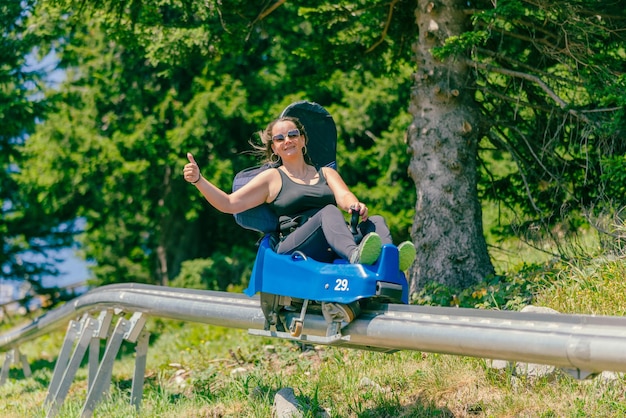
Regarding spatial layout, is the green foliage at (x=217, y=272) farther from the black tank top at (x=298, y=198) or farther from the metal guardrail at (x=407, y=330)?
the black tank top at (x=298, y=198)

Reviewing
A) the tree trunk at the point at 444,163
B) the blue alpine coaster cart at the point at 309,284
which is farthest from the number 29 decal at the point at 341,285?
the tree trunk at the point at 444,163

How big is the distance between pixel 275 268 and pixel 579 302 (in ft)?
7.93

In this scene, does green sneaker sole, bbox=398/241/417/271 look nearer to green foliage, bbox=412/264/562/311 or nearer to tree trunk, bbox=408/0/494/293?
green foliage, bbox=412/264/562/311

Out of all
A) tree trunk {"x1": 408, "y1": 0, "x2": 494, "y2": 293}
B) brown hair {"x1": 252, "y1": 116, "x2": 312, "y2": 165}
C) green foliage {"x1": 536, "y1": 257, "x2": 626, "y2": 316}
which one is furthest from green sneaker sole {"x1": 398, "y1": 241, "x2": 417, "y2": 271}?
tree trunk {"x1": 408, "y1": 0, "x2": 494, "y2": 293}

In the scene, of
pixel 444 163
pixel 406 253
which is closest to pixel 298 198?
Answer: pixel 406 253

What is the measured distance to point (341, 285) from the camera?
4.43 m

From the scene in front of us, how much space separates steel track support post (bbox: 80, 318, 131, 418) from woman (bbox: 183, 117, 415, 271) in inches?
75.7

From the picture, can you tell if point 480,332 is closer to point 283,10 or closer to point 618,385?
point 618,385

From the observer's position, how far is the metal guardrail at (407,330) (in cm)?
344

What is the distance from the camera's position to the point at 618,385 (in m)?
4.84

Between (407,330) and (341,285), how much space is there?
479 millimetres

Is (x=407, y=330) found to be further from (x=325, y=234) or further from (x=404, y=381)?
(x=404, y=381)

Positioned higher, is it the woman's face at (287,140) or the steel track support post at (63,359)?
the woman's face at (287,140)

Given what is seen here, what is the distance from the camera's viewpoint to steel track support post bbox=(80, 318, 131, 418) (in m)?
6.34
